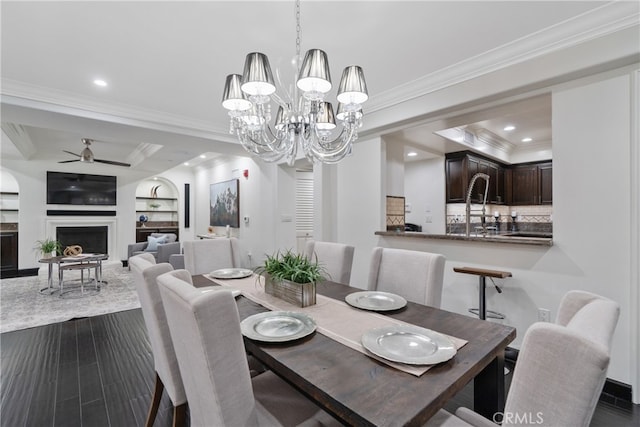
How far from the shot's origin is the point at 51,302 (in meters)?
4.25

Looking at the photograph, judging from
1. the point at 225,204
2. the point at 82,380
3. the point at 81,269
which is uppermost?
the point at 225,204

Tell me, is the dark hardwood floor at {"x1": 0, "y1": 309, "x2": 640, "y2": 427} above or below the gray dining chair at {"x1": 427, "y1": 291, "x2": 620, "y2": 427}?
below

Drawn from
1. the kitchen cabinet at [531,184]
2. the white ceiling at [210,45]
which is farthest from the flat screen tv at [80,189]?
the kitchen cabinet at [531,184]

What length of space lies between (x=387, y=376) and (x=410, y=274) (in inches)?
43.3

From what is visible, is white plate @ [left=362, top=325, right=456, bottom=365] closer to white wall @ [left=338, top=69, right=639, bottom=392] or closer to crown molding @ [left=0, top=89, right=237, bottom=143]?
white wall @ [left=338, top=69, right=639, bottom=392]

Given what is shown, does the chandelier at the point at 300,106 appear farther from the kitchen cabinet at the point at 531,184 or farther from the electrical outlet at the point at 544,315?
the kitchen cabinet at the point at 531,184

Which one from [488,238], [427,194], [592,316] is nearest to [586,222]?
[488,238]

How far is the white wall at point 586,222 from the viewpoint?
6.27 ft

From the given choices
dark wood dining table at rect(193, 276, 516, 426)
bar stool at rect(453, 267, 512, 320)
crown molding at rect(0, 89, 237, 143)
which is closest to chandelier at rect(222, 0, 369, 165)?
dark wood dining table at rect(193, 276, 516, 426)

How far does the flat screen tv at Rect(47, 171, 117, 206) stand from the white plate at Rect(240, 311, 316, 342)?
7.81 m

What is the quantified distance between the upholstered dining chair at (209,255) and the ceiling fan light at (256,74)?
157cm

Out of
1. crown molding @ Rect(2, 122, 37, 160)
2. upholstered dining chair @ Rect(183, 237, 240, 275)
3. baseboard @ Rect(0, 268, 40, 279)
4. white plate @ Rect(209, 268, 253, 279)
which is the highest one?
crown molding @ Rect(2, 122, 37, 160)

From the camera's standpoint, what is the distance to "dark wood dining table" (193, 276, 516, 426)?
80cm

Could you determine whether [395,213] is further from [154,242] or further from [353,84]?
[154,242]
